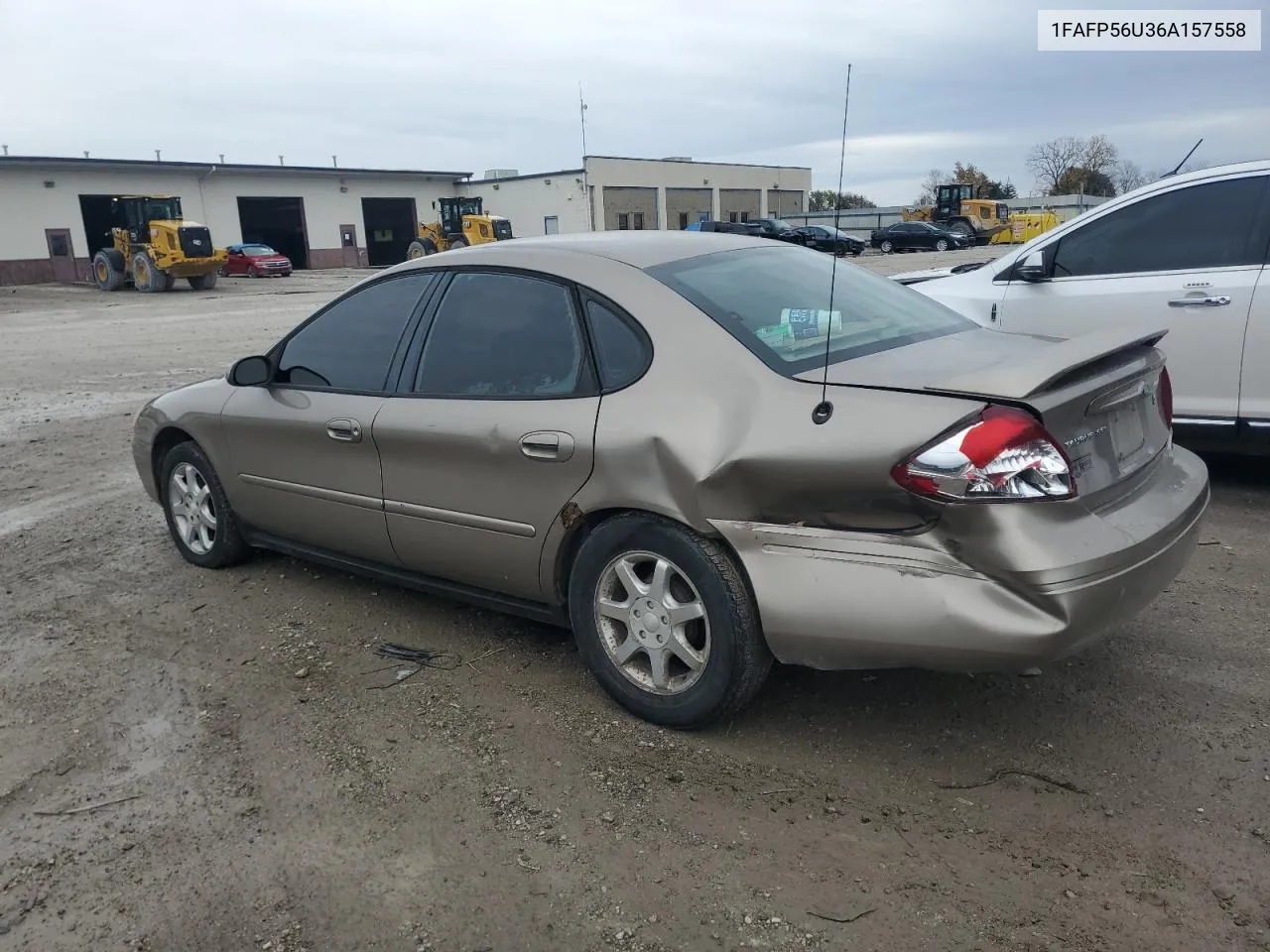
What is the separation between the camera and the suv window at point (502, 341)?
11.6 feet

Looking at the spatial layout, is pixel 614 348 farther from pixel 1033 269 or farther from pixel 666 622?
pixel 1033 269

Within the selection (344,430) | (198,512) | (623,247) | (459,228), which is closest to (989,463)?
(623,247)

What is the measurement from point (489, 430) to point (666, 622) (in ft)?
3.13

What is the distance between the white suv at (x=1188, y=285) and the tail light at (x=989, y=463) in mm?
3258

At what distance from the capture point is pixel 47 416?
979 cm

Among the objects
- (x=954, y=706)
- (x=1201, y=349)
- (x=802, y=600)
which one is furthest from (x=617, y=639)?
(x=1201, y=349)

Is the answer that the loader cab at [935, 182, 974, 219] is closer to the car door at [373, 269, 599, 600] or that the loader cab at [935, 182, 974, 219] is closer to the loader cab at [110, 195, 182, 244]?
the loader cab at [110, 195, 182, 244]

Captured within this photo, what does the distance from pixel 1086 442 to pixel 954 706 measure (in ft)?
3.44

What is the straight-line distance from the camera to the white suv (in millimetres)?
5234

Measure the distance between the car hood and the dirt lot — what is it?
1173 mm

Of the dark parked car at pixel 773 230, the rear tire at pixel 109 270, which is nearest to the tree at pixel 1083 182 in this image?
the dark parked car at pixel 773 230

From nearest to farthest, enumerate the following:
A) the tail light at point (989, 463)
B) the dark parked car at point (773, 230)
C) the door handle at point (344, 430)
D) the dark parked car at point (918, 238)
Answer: the tail light at point (989, 463) → the door handle at point (344, 430) → the dark parked car at point (773, 230) → the dark parked car at point (918, 238)

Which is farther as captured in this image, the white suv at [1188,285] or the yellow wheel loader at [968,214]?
the yellow wheel loader at [968,214]

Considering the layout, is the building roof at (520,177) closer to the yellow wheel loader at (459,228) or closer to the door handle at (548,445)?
the yellow wheel loader at (459,228)
